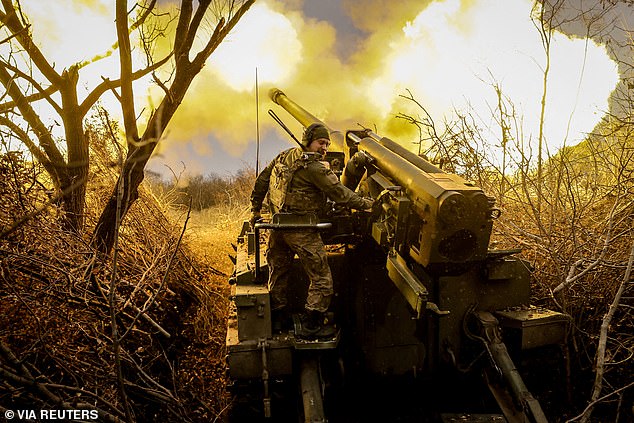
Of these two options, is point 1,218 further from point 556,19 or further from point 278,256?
point 556,19

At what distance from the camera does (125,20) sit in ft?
19.0

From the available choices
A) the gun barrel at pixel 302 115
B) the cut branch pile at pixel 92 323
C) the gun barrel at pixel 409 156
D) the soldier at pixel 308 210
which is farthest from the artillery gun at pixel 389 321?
the cut branch pile at pixel 92 323

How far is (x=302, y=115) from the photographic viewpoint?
679 centimetres

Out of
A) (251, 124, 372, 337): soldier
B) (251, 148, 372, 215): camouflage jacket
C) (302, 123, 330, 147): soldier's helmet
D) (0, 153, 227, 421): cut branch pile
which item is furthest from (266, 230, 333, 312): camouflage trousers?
(0, 153, 227, 421): cut branch pile

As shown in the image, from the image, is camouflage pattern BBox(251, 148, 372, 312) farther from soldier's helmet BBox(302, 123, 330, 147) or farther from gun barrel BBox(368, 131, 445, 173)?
gun barrel BBox(368, 131, 445, 173)

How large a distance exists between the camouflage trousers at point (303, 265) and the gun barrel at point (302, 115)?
1493mm

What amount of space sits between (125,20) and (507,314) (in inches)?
200

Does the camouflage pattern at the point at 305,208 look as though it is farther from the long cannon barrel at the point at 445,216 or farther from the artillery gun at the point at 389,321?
the long cannon barrel at the point at 445,216

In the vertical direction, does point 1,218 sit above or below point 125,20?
below

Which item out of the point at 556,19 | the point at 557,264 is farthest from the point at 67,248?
the point at 556,19

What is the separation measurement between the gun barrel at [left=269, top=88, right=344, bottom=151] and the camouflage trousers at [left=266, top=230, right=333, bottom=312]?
149 centimetres

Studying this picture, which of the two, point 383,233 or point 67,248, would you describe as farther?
point 67,248

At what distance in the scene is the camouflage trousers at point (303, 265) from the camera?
14.2 ft

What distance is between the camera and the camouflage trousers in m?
4.34
